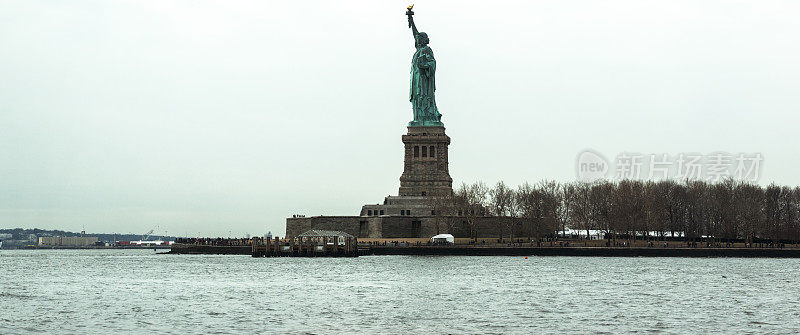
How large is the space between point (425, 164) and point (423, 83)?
11.0 meters

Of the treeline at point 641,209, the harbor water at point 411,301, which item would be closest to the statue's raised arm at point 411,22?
the treeline at point 641,209

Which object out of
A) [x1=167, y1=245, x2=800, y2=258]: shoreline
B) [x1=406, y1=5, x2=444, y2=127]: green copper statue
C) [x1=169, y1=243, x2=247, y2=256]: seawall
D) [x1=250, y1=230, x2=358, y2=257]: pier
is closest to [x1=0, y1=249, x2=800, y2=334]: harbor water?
[x1=167, y1=245, x2=800, y2=258]: shoreline

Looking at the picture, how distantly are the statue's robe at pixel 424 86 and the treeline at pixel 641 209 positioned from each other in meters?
12.2

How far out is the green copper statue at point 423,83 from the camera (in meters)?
132

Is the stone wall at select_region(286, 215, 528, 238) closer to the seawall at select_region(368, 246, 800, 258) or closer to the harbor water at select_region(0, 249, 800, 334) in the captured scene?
the seawall at select_region(368, 246, 800, 258)

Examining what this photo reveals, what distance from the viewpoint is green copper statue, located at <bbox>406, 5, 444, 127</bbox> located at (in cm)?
13212

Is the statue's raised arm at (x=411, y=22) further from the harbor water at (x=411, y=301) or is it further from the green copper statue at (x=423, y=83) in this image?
the harbor water at (x=411, y=301)

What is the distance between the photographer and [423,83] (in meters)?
133

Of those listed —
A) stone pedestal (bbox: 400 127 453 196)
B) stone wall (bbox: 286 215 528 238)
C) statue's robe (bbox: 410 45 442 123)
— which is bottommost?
stone wall (bbox: 286 215 528 238)

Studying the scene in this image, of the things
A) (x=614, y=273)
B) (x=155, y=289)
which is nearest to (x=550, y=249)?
(x=614, y=273)

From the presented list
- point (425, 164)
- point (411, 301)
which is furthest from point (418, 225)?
point (411, 301)

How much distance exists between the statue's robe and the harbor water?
49.3 m

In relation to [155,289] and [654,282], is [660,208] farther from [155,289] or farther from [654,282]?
[155,289]

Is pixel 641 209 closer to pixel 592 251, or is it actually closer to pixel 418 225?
pixel 592 251
